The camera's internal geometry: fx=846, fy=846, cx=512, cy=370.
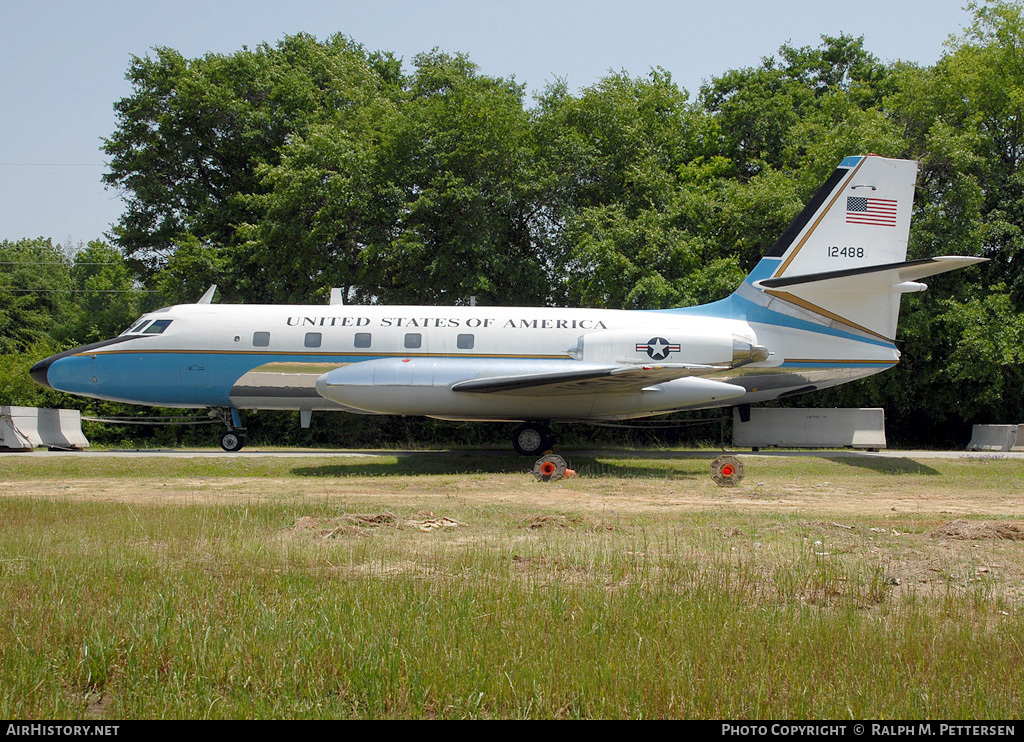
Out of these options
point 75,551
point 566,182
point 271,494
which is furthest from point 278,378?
point 566,182

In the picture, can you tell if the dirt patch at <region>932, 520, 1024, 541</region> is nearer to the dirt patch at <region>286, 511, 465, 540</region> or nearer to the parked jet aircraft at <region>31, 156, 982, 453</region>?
the dirt patch at <region>286, 511, 465, 540</region>

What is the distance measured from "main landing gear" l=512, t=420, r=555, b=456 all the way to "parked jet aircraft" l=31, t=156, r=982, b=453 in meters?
0.03

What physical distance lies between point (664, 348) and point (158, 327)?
39.2 feet

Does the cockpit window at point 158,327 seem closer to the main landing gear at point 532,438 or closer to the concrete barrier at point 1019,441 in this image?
the main landing gear at point 532,438

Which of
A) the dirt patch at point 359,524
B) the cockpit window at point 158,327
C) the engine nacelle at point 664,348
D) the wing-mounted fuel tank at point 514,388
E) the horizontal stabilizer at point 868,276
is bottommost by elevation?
the dirt patch at point 359,524

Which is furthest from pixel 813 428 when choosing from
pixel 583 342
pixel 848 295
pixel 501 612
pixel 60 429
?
pixel 60 429

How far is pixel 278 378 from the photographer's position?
19.7 metres

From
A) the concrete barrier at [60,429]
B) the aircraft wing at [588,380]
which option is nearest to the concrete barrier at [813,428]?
the aircraft wing at [588,380]

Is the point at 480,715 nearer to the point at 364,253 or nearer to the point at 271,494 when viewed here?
the point at 271,494

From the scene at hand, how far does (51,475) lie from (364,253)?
12.5 m

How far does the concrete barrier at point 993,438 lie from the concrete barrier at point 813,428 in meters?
4.37

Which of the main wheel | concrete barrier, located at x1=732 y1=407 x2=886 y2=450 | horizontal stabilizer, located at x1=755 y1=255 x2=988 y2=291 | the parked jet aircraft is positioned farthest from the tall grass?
concrete barrier, located at x1=732 y1=407 x2=886 y2=450

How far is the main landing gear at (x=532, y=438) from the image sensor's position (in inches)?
807

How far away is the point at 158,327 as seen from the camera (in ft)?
66.1
